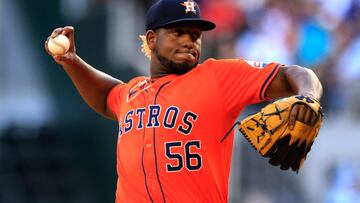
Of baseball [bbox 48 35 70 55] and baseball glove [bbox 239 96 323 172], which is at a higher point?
baseball [bbox 48 35 70 55]

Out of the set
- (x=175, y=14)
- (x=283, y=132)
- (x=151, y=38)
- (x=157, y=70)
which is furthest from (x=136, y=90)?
(x=283, y=132)

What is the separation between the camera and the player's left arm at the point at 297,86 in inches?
147

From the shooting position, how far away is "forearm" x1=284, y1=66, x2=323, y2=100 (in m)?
3.91

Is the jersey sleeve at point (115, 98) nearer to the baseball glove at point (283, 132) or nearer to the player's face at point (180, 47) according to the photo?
the player's face at point (180, 47)

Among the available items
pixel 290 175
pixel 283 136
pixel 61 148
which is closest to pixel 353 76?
pixel 290 175

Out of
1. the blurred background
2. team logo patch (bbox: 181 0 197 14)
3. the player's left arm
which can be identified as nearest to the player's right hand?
team logo patch (bbox: 181 0 197 14)

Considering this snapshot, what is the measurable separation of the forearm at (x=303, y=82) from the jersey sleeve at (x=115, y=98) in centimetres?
125

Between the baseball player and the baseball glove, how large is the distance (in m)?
0.25

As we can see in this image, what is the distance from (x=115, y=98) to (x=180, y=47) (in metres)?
0.75

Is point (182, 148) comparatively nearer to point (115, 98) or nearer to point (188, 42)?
point (188, 42)

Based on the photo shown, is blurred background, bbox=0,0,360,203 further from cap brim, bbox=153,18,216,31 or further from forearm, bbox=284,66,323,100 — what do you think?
forearm, bbox=284,66,323,100

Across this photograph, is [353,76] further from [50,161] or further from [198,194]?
[198,194]

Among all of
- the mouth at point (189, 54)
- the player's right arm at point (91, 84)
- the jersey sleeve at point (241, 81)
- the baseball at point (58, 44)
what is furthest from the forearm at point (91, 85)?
the jersey sleeve at point (241, 81)

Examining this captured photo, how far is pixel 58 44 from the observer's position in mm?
4996
